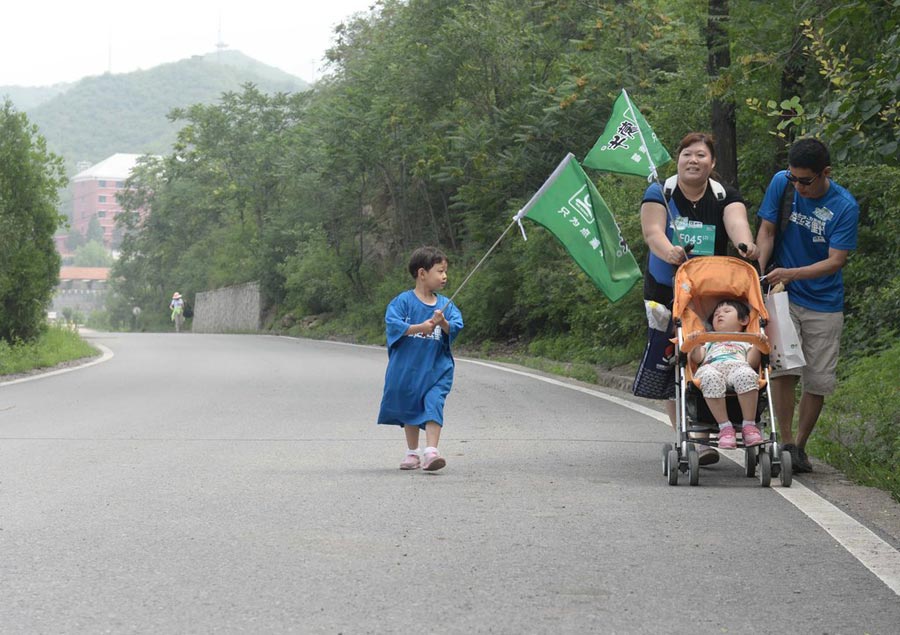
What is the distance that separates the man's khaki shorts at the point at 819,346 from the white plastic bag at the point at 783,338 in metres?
0.26

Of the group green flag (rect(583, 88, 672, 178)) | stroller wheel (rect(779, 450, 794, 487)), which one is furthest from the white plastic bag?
green flag (rect(583, 88, 672, 178))

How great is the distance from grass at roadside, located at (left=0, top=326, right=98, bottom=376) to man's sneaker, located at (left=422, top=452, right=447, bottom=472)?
13.4 m

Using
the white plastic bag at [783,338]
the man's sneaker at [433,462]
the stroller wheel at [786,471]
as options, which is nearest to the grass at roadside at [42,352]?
the man's sneaker at [433,462]

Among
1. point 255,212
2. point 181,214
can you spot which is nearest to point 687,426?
point 255,212

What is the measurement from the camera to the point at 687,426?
7652mm

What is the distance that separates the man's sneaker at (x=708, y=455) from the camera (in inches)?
315

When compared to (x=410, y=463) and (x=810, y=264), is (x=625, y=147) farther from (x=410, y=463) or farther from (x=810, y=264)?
(x=410, y=463)

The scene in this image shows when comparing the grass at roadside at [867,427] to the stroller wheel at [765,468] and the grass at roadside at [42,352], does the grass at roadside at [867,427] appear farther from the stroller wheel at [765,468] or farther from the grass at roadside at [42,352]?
the grass at roadside at [42,352]

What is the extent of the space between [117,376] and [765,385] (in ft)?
44.7

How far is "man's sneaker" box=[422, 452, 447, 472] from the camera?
8109 mm

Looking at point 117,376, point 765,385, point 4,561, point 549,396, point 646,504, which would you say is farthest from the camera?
point 117,376

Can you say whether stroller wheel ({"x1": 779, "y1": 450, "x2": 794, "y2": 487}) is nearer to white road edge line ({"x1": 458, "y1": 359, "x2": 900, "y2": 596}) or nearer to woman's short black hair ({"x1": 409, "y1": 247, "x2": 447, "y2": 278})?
white road edge line ({"x1": 458, "y1": 359, "x2": 900, "y2": 596})

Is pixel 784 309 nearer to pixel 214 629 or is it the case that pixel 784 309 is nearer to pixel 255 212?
pixel 214 629

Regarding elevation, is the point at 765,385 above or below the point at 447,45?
below
